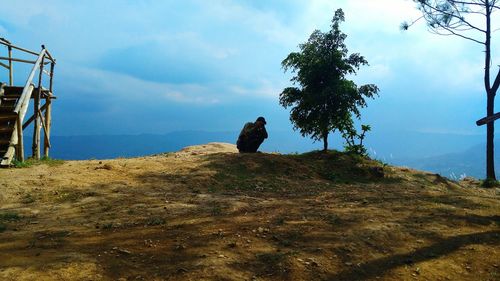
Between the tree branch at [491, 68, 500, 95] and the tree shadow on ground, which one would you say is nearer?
the tree shadow on ground

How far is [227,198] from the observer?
1060 centimetres

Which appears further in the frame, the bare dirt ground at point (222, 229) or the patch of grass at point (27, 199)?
the patch of grass at point (27, 199)

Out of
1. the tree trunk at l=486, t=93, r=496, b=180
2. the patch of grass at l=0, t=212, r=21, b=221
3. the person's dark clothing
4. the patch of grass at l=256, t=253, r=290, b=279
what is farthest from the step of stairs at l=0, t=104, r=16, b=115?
the tree trunk at l=486, t=93, r=496, b=180

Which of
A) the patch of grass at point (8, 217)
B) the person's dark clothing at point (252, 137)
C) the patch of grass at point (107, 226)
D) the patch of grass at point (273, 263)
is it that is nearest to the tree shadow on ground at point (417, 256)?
the patch of grass at point (273, 263)

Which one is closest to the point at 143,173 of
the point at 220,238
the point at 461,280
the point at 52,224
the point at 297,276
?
the point at 52,224

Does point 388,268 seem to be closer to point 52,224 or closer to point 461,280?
point 461,280

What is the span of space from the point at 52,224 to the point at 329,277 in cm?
547

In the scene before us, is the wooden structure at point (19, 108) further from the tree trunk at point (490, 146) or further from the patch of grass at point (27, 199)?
the tree trunk at point (490, 146)

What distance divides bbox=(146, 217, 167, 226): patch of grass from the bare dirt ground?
4 cm

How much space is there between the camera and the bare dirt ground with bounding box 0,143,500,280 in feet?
18.7

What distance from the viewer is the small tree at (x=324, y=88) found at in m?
19.9

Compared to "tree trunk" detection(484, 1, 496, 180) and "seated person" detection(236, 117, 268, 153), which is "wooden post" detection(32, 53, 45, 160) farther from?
"tree trunk" detection(484, 1, 496, 180)

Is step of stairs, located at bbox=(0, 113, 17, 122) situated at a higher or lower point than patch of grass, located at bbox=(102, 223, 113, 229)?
higher

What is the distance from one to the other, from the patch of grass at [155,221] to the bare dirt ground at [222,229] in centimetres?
4
